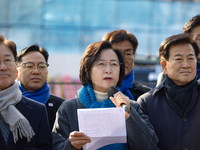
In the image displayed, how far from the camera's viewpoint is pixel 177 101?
8.57 feet

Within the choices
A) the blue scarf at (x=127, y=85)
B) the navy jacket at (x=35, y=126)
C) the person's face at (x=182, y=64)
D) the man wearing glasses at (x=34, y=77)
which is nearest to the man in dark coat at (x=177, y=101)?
the person's face at (x=182, y=64)

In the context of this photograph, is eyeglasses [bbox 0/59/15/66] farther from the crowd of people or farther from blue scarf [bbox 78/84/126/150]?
blue scarf [bbox 78/84/126/150]

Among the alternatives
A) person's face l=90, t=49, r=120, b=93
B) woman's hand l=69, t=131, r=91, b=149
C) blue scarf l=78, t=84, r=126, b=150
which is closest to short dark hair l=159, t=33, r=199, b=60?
person's face l=90, t=49, r=120, b=93

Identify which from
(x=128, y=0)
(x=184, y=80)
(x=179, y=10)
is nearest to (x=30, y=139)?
(x=184, y=80)

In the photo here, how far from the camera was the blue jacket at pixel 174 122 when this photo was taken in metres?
2.47

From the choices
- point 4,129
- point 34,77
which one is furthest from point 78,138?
point 34,77

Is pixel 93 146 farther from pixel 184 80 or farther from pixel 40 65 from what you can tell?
pixel 40 65

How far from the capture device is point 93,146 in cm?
206

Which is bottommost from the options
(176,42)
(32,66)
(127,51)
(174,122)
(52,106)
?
(52,106)

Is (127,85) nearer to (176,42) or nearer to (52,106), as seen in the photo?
(176,42)

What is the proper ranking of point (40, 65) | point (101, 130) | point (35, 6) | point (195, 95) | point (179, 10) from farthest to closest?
point (179, 10), point (35, 6), point (40, 65), point (195, 95), point (101, 130)

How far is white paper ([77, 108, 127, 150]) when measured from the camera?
1940mm

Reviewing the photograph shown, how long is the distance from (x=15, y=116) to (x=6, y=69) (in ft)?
1.53

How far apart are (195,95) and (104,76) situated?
1.00 metres
